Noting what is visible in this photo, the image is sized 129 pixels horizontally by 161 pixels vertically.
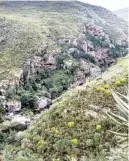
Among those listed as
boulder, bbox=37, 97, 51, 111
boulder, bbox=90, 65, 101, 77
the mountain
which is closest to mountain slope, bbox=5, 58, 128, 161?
the mountain

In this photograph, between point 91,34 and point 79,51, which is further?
point 91,34

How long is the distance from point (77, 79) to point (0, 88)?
1186 inches

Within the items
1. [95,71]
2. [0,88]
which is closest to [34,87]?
[0,88]

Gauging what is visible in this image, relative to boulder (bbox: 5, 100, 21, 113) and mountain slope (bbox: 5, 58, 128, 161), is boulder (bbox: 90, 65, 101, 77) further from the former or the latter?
mountain slope (bbox: 5, 58, 128, 161)

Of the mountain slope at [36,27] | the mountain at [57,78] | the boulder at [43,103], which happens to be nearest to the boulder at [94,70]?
the mountain at [57,78]

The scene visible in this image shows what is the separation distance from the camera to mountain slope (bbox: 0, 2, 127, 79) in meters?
97.3

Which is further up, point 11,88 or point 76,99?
point 76,99

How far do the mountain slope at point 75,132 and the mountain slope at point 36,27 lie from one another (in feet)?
204

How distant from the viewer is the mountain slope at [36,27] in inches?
3829

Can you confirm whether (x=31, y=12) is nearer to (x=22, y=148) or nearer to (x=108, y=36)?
(x=108, y=36)

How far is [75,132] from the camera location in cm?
2283

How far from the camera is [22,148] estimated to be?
23359 mm

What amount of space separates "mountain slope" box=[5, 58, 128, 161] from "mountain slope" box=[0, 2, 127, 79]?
62.3m

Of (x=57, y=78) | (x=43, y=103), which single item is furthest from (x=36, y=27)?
(x=43, y=103)
